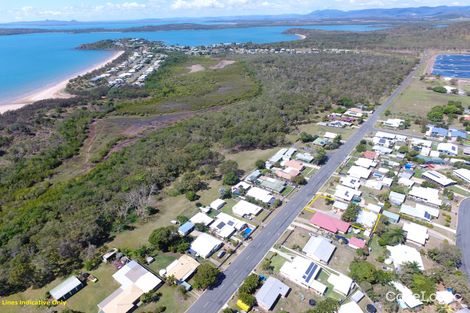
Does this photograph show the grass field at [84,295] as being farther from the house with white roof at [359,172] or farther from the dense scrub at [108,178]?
the house with white roof at [359,172]

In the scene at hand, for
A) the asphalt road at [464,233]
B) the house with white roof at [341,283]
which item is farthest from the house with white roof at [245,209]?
the asphalt road at [464,233]

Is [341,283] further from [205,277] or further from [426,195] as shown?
[426,195]

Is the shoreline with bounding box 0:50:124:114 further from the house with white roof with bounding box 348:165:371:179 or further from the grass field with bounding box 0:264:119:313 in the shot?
the house with white roof with bounding box 348:165:371:179

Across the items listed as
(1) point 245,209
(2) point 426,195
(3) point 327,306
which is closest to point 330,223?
(1) point 245,209

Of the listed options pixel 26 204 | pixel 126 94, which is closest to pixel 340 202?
pixel 26 204

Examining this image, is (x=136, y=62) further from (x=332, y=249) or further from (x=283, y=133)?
(x=332, y=249)

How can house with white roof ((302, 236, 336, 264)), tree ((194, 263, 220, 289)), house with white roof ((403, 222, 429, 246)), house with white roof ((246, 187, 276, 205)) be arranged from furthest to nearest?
1. house with white roof ((246, 187, 276, 205))
2. house with white roof ((403, 222, 429, 246))
3. house with white roof ((302, 236, 336, 264))
4. tree ((194, 263, 220, 289))

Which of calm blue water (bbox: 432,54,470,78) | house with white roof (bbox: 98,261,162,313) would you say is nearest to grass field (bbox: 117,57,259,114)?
house with white roof (bbox: 98,261,162,313)
